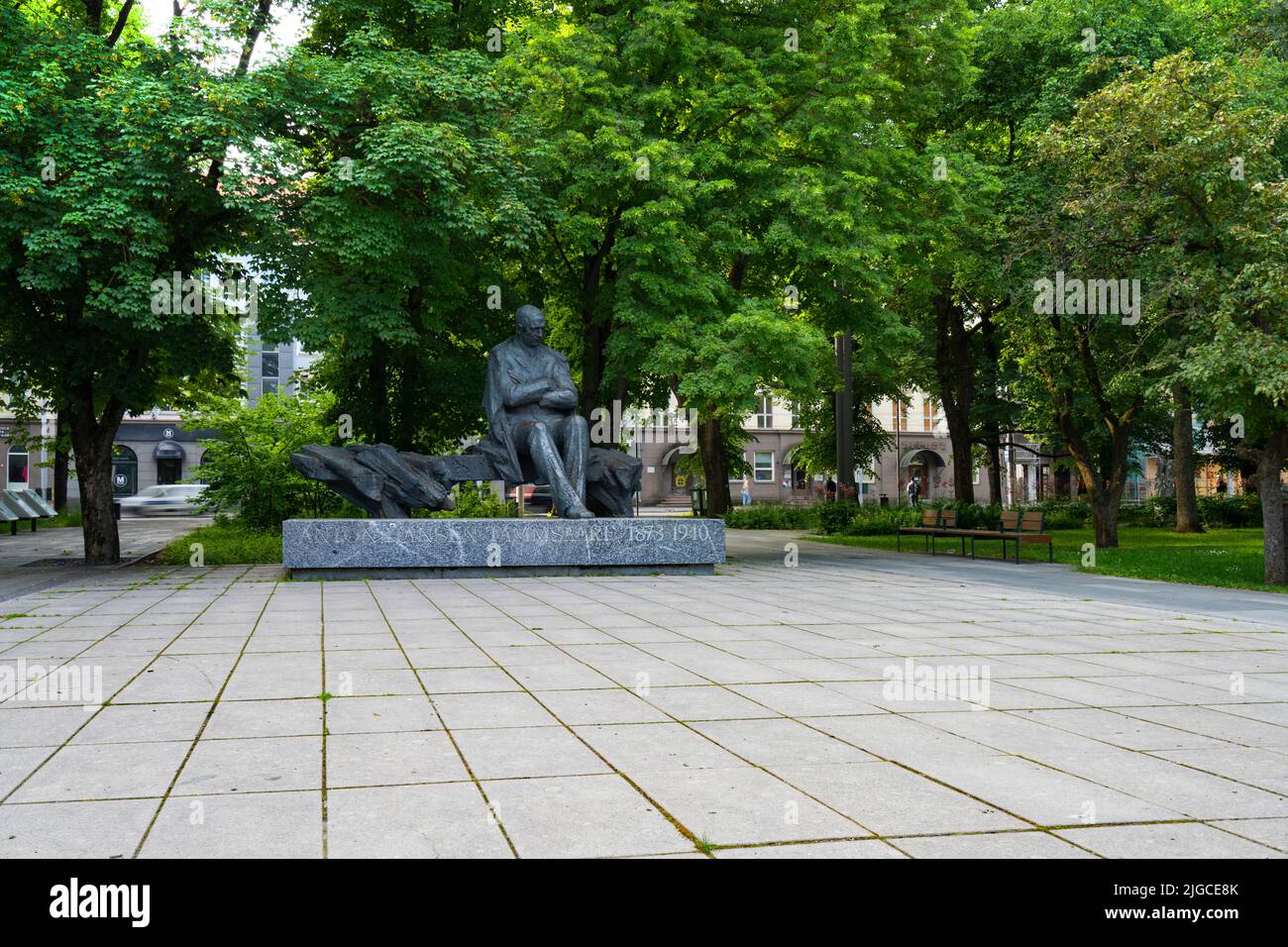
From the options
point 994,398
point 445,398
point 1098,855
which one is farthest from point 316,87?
point 994,398

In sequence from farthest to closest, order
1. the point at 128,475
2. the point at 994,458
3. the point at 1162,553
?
the point at 128,475 → the point at 994,458 → the point at 1162,553

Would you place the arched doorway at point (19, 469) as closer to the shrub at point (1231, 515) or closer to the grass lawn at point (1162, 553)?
the grass lawn at point (1162, 553)

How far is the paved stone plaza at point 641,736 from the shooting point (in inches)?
144

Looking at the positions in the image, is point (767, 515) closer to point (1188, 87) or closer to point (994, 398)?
point (994, 398)

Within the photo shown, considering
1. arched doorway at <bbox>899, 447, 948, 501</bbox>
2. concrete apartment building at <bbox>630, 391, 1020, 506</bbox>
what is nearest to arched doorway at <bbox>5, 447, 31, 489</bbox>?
concrete apartment building at <bbox>630, 391, 1020, 506</bbox>

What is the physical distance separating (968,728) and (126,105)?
12.2 metres

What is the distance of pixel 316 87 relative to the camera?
14.4 metres

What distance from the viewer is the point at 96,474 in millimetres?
16734

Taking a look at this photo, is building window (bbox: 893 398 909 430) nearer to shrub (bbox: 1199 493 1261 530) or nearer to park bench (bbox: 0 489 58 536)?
shrub (bbox: 1199 493 1261 530)

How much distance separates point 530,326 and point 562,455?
1.95 m

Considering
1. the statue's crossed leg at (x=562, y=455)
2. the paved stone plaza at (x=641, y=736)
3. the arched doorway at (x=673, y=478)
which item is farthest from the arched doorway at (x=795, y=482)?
the paved stone plaza at (x=641, y=736)

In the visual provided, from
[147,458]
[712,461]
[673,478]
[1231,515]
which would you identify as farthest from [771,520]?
[147,458]

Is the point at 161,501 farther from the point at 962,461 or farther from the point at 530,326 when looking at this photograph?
the point at 530,326

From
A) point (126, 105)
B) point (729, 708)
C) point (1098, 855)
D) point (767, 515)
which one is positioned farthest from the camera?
point (767, 515)
